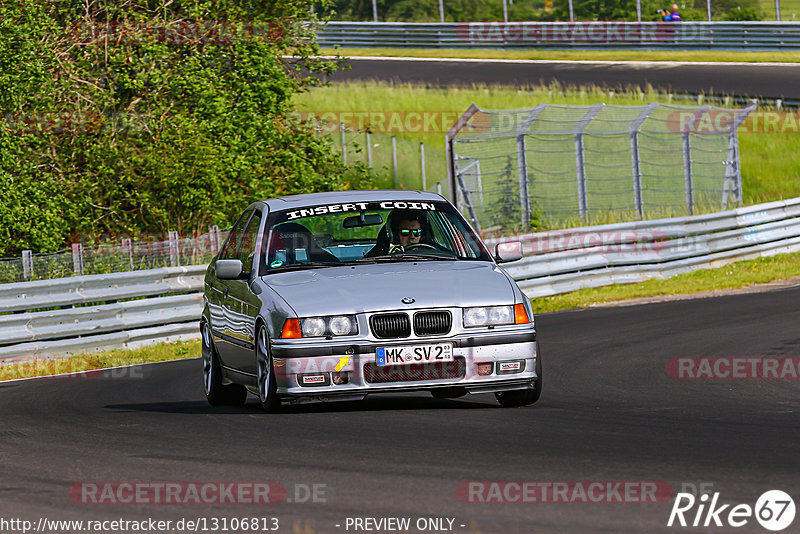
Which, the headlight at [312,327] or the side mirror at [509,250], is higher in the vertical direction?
the side mirror at [509,250]

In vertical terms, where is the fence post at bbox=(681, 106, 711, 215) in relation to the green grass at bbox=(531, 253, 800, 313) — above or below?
above

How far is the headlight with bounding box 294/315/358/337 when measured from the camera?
887 cm

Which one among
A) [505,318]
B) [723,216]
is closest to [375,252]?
[505,318]

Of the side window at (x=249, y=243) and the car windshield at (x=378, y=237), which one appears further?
the side window at (x=249, y=243)

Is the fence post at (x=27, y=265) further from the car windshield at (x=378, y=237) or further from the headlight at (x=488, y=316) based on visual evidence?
the headlight at (x=488, y=316)

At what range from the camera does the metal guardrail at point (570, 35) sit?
1777 inches

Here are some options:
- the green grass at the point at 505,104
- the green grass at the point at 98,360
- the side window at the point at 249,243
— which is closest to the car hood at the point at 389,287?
the side window at the point at 249,243

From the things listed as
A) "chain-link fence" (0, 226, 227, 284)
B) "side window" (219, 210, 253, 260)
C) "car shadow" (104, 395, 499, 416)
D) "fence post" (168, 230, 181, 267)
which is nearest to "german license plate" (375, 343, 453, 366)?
"car shadow" (104, 395, 499, 416)

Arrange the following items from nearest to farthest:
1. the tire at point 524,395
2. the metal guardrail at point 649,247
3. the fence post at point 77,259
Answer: the tire at point 524,395, the fence post at point 77,259, the metal guardrail at point 649,247

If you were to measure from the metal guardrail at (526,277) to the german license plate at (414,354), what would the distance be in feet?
19.6

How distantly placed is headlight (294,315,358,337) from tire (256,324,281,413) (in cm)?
36

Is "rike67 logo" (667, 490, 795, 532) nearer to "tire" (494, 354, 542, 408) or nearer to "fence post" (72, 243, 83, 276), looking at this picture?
"tire" (494, 354, 542, 408)

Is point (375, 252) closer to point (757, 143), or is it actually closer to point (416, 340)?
point (416, 340)

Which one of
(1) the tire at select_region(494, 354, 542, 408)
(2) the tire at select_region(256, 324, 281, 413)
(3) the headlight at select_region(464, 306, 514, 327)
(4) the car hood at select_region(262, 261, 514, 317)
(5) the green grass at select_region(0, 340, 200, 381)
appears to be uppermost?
(4) the car hood at select_region(262, 261, 514, 317)
